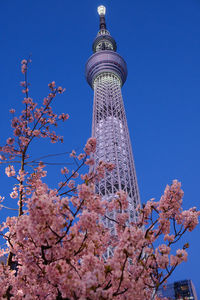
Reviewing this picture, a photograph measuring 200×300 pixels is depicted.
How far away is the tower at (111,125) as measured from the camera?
105ft

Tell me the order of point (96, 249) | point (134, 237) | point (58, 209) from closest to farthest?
point (134, 237) < point (58, 209) < point (96, 249)

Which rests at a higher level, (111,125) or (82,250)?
(111,125)

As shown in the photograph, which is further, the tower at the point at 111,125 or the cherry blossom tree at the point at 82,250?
the tower at the point at 111,125

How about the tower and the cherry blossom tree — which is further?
the tower

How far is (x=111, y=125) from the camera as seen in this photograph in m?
39.0

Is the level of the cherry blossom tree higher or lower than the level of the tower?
lower

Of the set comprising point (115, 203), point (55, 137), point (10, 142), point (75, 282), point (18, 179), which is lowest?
point (75, 282)

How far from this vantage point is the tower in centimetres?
3206

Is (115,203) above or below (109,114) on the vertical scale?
below

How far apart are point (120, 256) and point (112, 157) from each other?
3274cm

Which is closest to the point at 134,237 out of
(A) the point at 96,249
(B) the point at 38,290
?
(A) the point at 96,249

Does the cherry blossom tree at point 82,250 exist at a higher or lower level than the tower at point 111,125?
lower

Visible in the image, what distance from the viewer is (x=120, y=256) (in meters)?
2.68

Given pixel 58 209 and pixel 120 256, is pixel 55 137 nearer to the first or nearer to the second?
pixel 58 209
